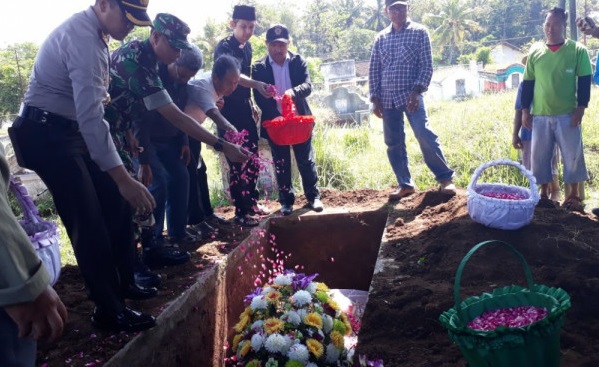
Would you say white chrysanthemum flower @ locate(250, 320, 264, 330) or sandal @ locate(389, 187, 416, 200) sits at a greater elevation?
white chrysanthemum flower @ locate(250, 320, 264, 330)

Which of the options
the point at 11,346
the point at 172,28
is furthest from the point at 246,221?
the point at 11,346

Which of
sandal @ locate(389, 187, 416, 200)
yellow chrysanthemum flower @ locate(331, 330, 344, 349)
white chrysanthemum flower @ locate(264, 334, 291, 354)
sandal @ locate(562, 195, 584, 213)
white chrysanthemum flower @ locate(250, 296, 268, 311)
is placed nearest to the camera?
white chrysanthemum flower @ locate(264, 334, 291, 354)

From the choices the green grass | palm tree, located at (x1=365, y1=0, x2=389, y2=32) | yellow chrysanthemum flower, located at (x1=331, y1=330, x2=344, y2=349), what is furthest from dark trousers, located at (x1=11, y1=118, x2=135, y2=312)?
Answer: palm tree, located at (x1=365, y1=0, x2=389, y2=32)

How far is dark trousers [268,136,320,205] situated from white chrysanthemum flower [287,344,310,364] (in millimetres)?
2883

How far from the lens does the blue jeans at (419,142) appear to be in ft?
18.3

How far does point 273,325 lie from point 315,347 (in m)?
0.27

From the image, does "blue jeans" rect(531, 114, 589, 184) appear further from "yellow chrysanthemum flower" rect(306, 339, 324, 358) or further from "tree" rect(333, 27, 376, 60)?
"tree" rect(333, 27, 376, 60)

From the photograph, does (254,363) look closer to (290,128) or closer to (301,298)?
(301,298)

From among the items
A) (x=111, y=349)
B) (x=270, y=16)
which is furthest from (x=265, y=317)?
(x=270, y=16)

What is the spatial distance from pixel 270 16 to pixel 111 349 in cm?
5558

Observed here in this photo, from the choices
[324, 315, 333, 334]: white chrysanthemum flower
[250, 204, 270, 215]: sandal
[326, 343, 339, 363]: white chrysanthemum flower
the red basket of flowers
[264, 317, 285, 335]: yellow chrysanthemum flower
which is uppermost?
the red basket of flowers

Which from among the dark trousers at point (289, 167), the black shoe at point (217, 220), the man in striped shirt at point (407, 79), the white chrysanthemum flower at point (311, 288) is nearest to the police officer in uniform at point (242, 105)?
the black shoe at point (217, 220)

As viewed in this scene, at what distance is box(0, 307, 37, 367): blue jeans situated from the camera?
1349 millimetres

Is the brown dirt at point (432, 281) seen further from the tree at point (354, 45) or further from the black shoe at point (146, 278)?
the tree at point (354, 45)
